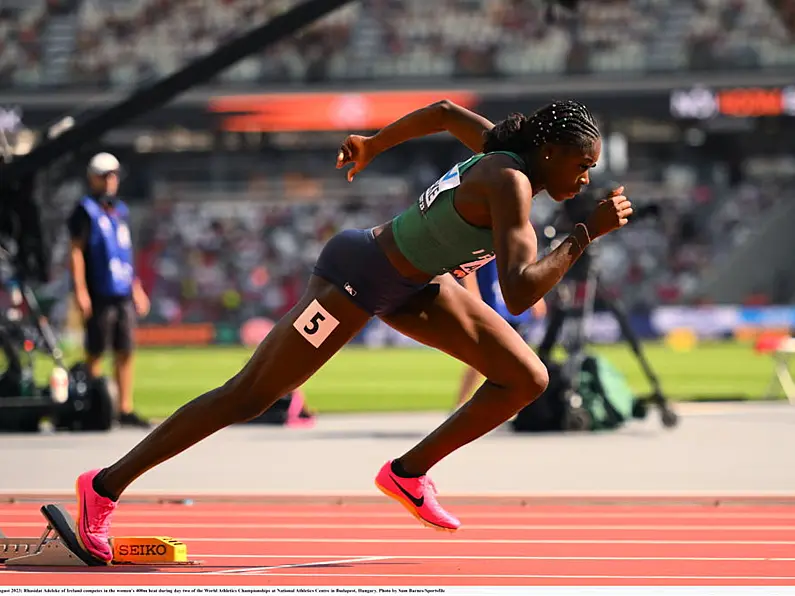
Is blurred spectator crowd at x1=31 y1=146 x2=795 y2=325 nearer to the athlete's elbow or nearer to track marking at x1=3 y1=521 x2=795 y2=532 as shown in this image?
track marking at x1=3 y1=521 x2=795 y2=532

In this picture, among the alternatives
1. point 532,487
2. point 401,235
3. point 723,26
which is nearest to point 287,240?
point 723,26

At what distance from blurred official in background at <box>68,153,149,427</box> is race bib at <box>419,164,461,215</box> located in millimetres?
6866

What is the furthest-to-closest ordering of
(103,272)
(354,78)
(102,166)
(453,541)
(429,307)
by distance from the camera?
1. (354,78)
2. (103,272)
3. (102,166)
4. (453,541)
5. (429,307)

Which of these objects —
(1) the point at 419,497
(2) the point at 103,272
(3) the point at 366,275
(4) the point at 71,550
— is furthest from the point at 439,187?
(2) the point at 103,272

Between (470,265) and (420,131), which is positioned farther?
(420,131)

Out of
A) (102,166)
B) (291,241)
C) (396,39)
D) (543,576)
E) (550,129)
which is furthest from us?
(291,241)

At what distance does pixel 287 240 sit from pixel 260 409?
35460 millimetres

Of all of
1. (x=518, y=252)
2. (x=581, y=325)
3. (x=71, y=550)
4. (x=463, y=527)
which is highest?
(x=518, y=252)

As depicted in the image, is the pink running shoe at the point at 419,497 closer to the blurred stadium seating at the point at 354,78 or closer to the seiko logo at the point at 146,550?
the seiko logo at the point at 146,550

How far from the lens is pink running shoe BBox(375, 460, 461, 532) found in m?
6.09

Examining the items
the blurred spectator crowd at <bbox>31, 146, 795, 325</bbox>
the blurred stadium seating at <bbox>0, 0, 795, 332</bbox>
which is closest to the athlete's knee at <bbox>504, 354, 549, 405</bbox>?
the blurred stadium seating at <bbox>0, 0, 795, 332</bbox>

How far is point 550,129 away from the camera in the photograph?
5.74 m

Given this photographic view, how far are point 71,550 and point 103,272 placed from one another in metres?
6.84

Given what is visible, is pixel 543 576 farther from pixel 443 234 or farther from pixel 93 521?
pixel 93 521
